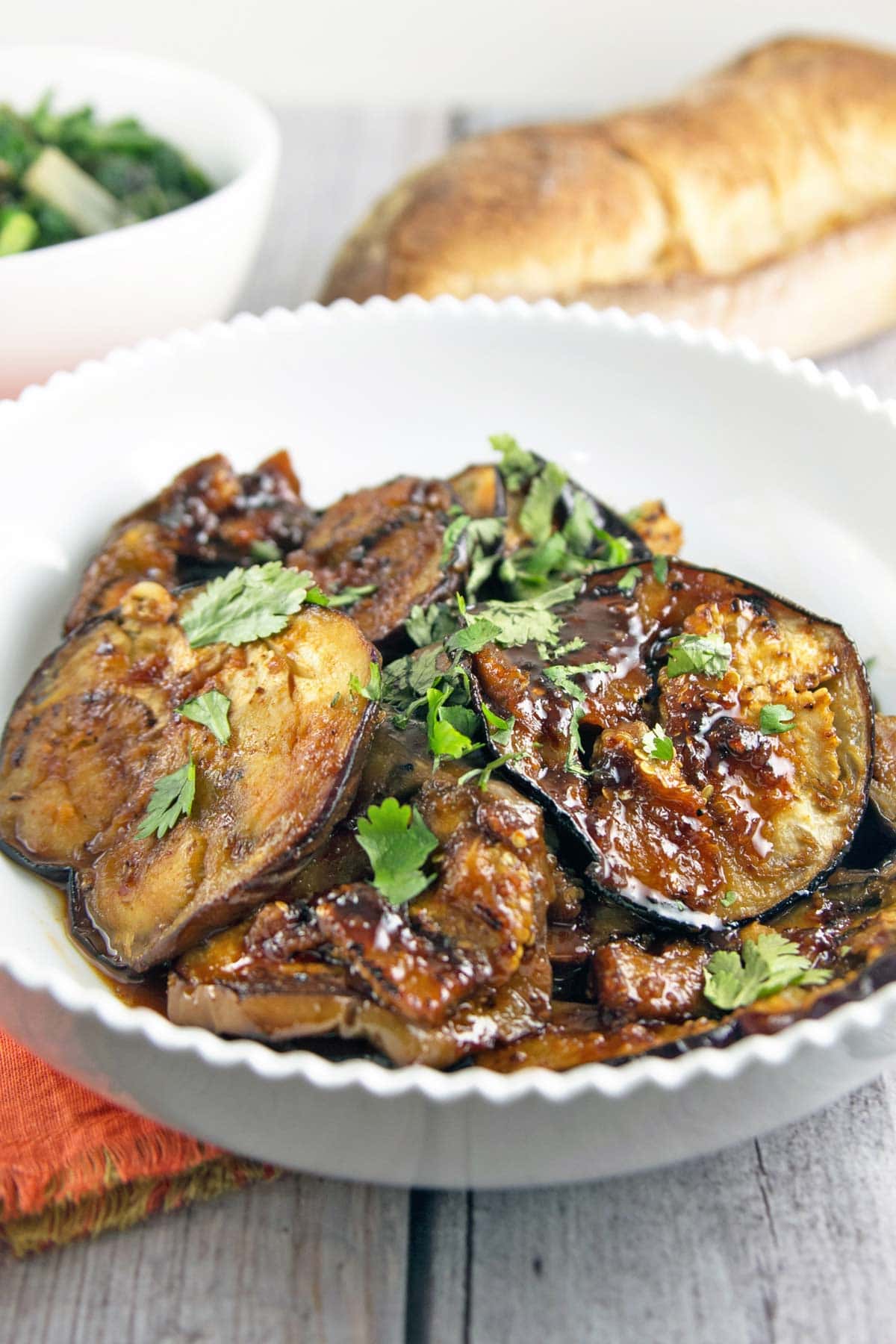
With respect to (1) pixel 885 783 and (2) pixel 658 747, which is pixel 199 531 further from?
(1) pixel 885 783

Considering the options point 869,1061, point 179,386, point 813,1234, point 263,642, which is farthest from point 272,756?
point 179,386

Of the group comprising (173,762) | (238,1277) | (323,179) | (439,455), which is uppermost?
(173,762)

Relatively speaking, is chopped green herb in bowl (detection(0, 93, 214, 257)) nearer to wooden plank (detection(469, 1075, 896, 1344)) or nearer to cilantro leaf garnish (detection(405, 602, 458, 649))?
cilantro leaf garnish (detection(405, 602, 458, 649))

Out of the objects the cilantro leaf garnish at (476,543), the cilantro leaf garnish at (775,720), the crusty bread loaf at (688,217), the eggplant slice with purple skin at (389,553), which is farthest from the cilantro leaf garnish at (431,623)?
the crusty bread loaf at (688,217)

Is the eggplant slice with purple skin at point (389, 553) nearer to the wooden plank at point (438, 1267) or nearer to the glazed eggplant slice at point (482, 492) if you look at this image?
the glazed eggplant slice at point (482, 492)

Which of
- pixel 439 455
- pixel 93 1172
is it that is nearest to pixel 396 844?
pixel 93 1172

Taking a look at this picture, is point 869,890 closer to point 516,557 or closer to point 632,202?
point 516,557
